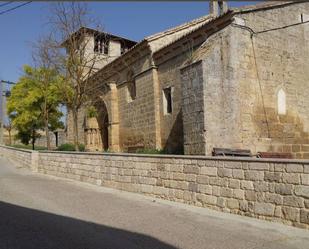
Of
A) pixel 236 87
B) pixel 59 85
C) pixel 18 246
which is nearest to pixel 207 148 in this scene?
pixel 236 87

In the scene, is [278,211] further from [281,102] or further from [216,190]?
[281,102]

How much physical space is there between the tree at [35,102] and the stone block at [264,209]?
16.8 meters

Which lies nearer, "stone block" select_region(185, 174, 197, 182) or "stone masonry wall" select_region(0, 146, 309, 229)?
"stone masonry wall" select_region(0, 146, 309, 229)

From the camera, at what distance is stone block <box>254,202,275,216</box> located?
6.83 metres

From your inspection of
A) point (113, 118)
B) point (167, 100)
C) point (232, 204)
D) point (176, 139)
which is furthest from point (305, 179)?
point (113, 118)

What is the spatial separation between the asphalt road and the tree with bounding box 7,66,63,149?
47.2ft

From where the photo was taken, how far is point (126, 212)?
778 centimetres

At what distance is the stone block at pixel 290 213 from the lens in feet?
21.1

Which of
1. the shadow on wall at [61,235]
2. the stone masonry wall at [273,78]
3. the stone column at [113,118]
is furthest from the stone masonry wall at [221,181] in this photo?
the stone column at [113,118]

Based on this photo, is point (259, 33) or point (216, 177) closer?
point (216, 177)

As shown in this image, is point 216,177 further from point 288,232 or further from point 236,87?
point 236,87

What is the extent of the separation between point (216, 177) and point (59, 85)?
1337 centimetres

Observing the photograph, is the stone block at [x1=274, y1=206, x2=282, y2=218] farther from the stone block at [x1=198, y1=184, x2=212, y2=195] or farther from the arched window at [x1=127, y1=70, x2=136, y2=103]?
the arched window at [x1=127, y1=70, x2=136, y2=103]

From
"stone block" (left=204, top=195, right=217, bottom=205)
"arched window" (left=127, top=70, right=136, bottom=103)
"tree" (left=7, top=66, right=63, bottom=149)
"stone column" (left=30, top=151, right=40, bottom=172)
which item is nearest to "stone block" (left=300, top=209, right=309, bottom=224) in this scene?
"stone block" (left=204, top=195, right=217, bottom=205)
